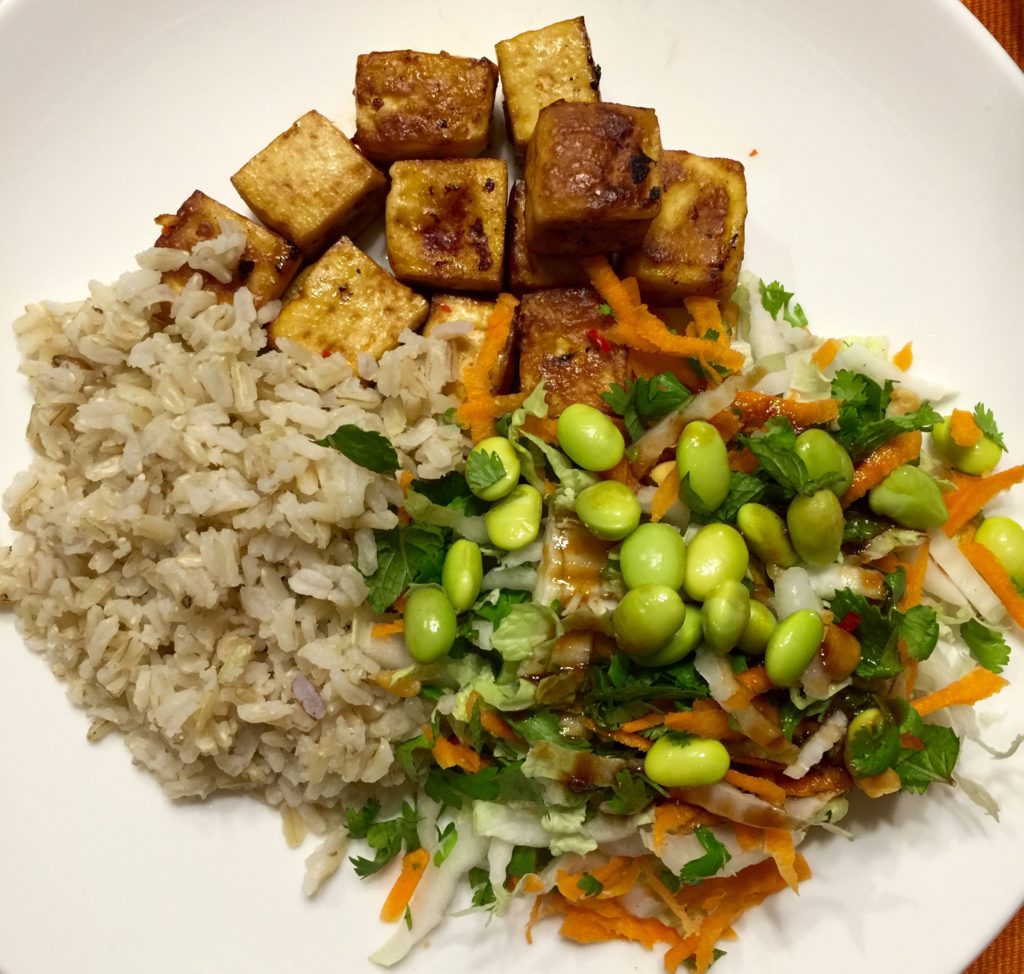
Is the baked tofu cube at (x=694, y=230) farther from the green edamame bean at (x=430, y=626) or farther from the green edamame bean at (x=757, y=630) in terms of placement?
the green edamame bean at (x=430, y=626)

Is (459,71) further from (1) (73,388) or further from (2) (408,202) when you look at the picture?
(1) (73,388)

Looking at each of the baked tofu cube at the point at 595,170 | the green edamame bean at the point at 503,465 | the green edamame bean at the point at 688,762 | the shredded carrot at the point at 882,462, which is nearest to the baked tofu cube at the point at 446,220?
the baked tofu cube at the point at 595,170

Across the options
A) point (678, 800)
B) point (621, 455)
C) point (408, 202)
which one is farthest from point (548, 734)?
point (408, 202)

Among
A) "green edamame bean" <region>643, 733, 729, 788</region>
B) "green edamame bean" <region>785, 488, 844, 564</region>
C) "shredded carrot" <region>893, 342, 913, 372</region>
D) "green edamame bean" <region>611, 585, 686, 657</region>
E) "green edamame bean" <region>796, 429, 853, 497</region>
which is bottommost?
"green edamame bean" <region>643, 733, 729, 788</region>

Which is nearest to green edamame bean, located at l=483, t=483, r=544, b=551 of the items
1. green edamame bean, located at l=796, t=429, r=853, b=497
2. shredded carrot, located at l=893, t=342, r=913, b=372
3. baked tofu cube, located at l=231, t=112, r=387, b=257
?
green edamame bean, located at l=796, t=429, r=853, b=497

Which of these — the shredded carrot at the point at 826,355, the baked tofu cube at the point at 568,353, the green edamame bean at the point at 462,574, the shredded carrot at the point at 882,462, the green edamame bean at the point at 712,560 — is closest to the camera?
the green edamame bean at the point at 712,560

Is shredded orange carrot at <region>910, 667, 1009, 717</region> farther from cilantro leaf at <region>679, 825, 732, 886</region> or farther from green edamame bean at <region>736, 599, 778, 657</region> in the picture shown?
cilantro leaf at <region>679, 825, 732, 886</region>

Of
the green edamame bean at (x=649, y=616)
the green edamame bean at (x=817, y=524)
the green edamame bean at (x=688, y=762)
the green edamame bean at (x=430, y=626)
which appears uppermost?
the green edamame bean at (x=817, y=524)

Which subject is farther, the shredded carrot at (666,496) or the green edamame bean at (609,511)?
the shredded carrot at (666,496)
